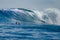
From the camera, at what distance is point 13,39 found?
113 feet

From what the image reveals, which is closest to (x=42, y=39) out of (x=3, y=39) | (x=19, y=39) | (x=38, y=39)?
(x=38, y=39)

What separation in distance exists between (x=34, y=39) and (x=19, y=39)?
2.10 meters

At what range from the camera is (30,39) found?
34875mm

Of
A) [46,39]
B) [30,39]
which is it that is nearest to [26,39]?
[30,39]

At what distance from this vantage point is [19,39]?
34.8m

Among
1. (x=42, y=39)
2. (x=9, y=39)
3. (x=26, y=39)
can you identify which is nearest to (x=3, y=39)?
(x=9, y=39)

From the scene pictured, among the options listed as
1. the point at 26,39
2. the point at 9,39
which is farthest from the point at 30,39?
the point at 9,39

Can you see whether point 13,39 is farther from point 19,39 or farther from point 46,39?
point 46,39

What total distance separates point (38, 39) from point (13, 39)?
11.5ft

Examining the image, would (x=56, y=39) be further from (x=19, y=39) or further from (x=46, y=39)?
(x=19, y=39)

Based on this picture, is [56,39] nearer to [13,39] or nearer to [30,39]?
[30,39]

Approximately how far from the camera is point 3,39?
113ft

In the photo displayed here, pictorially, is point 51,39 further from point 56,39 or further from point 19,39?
point 19,39

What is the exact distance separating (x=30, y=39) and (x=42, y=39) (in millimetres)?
1672
